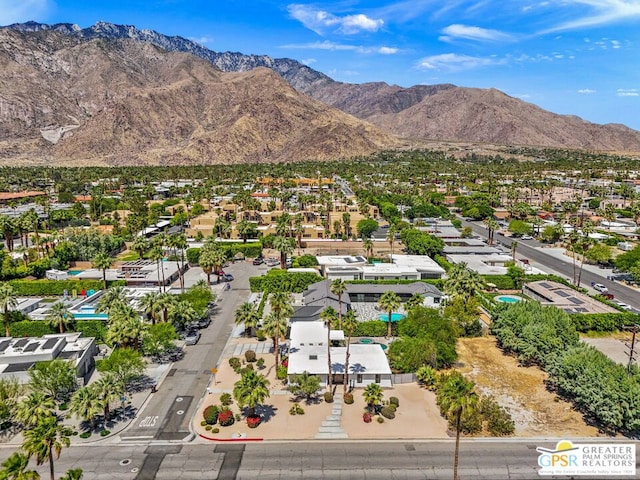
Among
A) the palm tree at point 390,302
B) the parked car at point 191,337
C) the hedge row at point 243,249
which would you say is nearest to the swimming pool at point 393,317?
the palm tree at point 390,302

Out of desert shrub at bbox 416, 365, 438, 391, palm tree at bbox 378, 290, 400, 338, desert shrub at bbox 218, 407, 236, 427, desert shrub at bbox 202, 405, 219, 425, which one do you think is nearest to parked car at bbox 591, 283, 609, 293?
palm tree at bbox 378, 290, 400, 338

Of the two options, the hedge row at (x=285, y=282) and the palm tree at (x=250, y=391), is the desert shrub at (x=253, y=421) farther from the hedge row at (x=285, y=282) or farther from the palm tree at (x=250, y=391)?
the hedge row at (x=285, y=282)

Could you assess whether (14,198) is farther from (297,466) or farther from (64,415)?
(297,466)

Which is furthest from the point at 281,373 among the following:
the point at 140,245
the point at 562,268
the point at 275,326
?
the point at 562,268

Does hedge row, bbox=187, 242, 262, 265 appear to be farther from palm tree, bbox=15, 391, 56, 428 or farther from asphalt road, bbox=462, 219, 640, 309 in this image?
palm tree, bbox=15, 391, 56, 428

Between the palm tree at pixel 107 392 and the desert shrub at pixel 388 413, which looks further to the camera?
the desert shrub at pixel 388 413

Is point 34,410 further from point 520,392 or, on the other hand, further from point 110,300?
point 520,392
